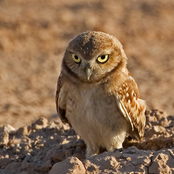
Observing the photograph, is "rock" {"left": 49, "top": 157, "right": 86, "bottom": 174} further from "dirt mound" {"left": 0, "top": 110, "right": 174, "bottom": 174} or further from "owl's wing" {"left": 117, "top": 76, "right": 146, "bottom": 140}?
"owl's wing" {"left": 117, "top": 76, "right": 146, "bottom": 140}

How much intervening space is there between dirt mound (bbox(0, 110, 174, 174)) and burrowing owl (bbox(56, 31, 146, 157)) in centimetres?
40

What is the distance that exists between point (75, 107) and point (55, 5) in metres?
9.33

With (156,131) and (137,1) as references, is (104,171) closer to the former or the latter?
(156,131)

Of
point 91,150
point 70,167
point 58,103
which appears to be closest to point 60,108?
point 58,103

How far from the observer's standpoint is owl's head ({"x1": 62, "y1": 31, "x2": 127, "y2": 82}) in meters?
5.13

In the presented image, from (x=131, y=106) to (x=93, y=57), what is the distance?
1069 mm

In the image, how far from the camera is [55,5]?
14.2m

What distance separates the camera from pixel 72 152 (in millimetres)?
5840

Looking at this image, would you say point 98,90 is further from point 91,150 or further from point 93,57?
point 91,150

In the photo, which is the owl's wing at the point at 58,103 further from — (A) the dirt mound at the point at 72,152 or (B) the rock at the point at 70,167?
(B) the rock at the point at 70,167

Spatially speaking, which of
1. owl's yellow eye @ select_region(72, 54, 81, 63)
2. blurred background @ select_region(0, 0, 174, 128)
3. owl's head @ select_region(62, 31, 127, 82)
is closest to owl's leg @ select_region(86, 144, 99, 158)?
owl's head @ select_region(62, 31, 127, 82)

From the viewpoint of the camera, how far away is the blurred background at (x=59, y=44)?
10.5m

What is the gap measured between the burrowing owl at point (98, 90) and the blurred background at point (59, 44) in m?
3.92

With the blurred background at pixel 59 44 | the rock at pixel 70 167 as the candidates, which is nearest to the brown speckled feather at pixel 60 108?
the rock at pixel 70 167
